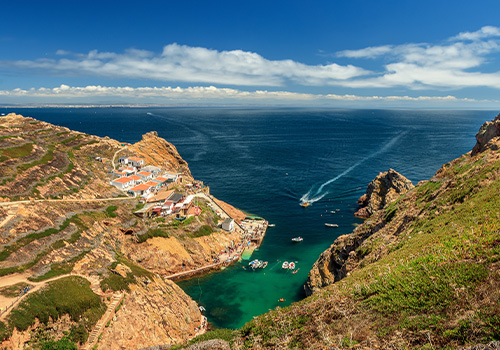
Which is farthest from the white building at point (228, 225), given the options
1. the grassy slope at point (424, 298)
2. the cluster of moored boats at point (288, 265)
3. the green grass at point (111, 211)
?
the grassy slope at point (424, 298)

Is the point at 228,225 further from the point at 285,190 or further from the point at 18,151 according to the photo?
the point at 18,151

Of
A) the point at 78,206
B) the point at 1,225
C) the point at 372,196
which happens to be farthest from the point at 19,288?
the point at 372,196

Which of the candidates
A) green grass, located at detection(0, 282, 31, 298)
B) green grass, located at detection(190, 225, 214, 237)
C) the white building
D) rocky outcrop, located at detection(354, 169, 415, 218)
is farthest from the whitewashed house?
rocky outcrop, located at detection(354, 169, 415, 218)

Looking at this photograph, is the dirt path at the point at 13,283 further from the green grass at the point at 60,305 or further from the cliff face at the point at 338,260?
the cliff face at the point at 338,260

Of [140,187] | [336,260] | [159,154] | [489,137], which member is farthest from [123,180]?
[489,137]

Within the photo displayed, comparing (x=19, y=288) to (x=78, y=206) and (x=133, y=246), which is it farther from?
(x=78, y=206)

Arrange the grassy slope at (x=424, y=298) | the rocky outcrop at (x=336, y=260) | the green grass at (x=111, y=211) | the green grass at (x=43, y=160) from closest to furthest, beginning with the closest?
the grassy slope at (x=424, y=298), the rocky outcrop at (x=336, y=260), the green grass at (x=111, y=211), the green grass at (x=43, y=160)
